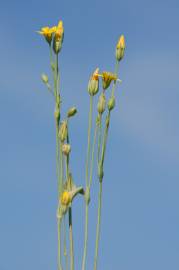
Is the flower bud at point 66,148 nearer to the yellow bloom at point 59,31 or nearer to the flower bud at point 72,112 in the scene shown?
the flower bud at point 72,112

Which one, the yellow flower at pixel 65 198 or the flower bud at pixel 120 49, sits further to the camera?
the flower bud at pixel 120 49

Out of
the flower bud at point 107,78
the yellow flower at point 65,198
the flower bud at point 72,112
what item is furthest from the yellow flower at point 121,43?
the yellow flower at point 65,198

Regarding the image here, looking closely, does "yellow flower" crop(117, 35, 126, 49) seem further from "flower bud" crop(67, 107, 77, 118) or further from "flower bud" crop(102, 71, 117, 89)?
"flower bud" crop(67, 107, 77, 118)

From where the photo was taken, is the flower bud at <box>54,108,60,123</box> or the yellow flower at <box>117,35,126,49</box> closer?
the flower bud at <box>54,108,60,123</box>

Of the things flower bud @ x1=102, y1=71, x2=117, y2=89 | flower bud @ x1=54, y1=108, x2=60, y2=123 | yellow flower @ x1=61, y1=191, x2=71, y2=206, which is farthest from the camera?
flower bud @ x1=102, y1=71, x2=117, y2=89

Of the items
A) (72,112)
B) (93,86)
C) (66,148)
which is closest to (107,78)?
(93,86)

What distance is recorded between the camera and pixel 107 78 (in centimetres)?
207

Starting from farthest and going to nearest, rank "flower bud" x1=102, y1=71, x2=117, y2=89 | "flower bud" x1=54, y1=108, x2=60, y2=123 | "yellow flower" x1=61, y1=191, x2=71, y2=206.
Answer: "flower bud" x1=102, y1=71, x2=117, y2=89 < "flower bud" x1=54, y1=108, x2=60, y2=123 < "yellow flower" x1=61, y1=191, x2=71, y2=206

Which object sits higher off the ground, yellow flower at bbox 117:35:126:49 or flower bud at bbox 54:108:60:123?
yellow flower at bbox 117:35:126:49

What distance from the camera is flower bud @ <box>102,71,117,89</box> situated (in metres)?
2.06

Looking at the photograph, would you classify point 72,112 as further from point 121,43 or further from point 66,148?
point 121,43

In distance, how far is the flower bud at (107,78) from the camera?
6.77 ft

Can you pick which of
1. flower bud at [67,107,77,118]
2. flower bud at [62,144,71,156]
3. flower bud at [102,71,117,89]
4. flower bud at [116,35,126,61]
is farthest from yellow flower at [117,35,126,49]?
flower bud at [62,144,71,156]

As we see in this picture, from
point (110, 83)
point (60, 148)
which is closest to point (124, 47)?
point (110, 83)
